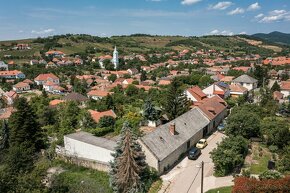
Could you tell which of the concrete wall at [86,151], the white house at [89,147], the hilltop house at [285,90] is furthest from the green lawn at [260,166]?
the hilltop house at [285,90]

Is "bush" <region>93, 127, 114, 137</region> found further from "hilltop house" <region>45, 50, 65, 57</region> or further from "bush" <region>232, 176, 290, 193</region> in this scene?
"hilltop house" <region>45, 50, 65, 57</region>

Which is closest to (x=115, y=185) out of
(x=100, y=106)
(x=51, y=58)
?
(x=100, y=106)

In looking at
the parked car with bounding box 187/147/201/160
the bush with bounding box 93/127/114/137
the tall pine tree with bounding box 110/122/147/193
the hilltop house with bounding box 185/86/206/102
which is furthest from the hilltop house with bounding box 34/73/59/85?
the tall pine tree with bounding box 110/122/147/193

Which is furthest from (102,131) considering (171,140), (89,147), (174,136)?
(171,140)

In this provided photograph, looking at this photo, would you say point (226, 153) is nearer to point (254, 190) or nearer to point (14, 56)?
point (254, 190)

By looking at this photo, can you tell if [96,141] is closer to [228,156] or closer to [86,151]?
[86,151]

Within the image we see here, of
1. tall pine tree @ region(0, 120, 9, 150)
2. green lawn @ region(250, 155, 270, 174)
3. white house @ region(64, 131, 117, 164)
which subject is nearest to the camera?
green lawn @ region(250, 155, 270, 174)
